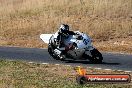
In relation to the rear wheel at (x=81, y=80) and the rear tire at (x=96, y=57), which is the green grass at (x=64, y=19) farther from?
the rear wheel at (x=81, y=80)

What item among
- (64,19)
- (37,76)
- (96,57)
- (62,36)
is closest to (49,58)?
(62,36)

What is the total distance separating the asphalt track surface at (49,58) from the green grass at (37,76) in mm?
1116

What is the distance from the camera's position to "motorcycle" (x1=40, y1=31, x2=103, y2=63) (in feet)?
69.5

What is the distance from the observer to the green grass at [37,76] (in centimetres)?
1525

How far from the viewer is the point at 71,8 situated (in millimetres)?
36219

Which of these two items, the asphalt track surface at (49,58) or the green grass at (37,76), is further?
the asphalt track surface at (49,58)

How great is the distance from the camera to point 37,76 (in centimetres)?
1733

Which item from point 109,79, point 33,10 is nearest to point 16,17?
point 33,10

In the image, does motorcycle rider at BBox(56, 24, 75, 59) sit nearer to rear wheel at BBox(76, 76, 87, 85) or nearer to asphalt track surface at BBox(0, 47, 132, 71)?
asphalt track surface at BBox(0, 47, 132, 71)

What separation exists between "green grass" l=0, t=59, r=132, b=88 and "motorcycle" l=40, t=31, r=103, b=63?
136cm

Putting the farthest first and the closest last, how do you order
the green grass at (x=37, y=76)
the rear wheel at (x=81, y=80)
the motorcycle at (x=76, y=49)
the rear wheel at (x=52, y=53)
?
the rear wheel at (x=52, y=53)
the motorcycle at (x=76, y=49)
the green grass at (x=37, y=76)
the rear wheel at (x=81, y=80)

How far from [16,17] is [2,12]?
2.09 m

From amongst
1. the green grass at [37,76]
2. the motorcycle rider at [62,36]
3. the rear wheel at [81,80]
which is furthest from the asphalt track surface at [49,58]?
the rear wheel at [81,80]

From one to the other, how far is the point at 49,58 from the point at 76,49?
6.43 feet
